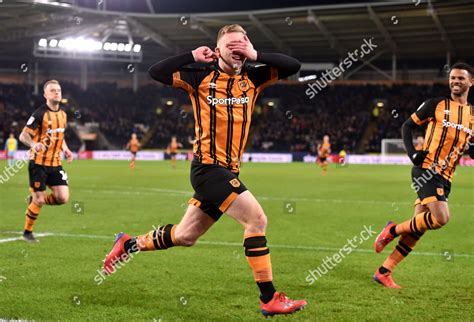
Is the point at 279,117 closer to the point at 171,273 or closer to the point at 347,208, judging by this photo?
the point at 347,208

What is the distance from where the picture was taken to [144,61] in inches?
2399

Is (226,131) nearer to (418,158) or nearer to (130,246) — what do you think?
(130,246)

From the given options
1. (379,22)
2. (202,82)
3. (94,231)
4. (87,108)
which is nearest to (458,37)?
(379,22)

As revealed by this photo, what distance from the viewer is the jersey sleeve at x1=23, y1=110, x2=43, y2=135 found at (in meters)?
10.0

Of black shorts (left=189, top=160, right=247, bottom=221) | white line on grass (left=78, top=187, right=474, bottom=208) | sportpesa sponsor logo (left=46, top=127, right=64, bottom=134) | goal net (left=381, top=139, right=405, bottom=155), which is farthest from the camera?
goal net (left=381, top=139, right=405, bottom=155)

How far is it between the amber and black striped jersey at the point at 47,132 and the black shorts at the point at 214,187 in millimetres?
5300

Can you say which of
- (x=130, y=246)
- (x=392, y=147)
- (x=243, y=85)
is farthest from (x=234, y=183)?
(x=392, y=147)

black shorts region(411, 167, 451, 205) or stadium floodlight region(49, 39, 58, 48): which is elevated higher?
stadium floodlight region(49, 39, 58, 48)

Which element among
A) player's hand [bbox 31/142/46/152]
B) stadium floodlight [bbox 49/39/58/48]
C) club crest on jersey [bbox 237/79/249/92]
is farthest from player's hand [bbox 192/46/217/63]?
stadium floodlight [bbox 49/39/58/48]

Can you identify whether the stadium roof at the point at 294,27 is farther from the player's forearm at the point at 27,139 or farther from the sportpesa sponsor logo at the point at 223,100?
the sportpesa sponsor logo at the point at 223,100

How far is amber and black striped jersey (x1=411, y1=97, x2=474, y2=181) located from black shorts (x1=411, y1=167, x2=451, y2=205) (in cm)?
7

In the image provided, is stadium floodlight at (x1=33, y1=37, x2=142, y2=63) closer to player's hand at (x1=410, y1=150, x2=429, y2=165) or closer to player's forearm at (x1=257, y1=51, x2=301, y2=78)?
player's hand at (x1=410, y1=150, x2=429, y2=165)

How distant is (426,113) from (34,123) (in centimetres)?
616

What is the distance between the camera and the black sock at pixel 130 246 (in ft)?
20.7
